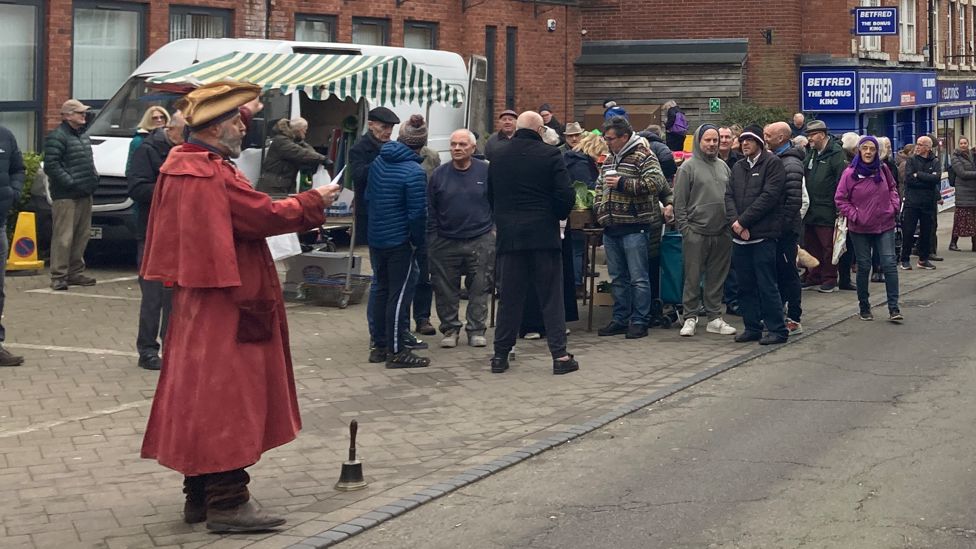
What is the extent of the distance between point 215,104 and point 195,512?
6.38 feet

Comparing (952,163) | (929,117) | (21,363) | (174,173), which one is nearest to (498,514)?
(174,173)

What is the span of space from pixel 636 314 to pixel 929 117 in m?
30.8

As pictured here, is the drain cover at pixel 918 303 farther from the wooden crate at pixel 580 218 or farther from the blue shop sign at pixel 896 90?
the blue shop sign at pixel 896 90

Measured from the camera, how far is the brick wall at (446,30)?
19969 millimetres

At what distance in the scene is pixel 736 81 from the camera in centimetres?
3198

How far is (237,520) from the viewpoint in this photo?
675cm

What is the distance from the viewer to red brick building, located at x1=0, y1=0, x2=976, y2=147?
1995 cm

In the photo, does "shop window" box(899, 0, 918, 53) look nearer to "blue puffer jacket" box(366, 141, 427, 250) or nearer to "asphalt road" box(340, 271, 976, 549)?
"asphalt road" box(340, 271, 976, 549)

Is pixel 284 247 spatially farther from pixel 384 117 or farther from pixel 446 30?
pixel 446 30

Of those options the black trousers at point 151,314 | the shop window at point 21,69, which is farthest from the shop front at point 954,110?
the black trousers at point 151,314

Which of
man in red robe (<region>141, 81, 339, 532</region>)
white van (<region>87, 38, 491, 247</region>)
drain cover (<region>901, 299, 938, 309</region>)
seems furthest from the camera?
white van (<region>87, 38, 491, 247</region>)

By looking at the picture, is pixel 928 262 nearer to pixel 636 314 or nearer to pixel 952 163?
pixel 952 163

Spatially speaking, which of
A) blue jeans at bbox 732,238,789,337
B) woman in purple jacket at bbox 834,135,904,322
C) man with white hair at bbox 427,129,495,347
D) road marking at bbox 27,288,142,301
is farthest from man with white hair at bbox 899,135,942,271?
road marking at bbox 27,288,142,301

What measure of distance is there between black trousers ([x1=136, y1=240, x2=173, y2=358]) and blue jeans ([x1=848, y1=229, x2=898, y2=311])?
6.72 meters
